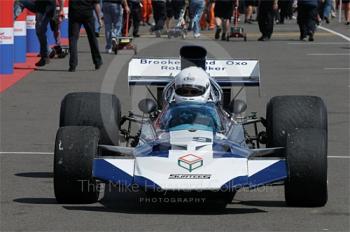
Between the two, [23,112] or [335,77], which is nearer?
[23,112]

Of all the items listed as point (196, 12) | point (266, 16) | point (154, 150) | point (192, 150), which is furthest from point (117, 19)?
point (192, 150)

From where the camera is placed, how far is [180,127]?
10859 millimetres

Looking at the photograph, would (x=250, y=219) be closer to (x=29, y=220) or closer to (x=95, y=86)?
(x=29, y=220)

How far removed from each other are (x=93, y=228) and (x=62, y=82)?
524 inches

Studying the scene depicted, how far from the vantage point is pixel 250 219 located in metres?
9.62

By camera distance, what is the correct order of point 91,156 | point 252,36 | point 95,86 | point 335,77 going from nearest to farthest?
point 91,156
point 95,86
point 335,77
point 252,36

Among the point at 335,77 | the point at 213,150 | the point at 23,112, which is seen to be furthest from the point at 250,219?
the point at 335,77

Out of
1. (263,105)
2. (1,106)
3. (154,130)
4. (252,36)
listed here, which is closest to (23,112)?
(1,106)

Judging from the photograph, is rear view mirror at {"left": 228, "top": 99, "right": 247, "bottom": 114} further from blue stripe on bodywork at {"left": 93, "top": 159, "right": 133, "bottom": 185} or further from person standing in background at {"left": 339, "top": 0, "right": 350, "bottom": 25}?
person standing in background at {"left": 339, "top": 0, "right": 350, "bottom": 25}

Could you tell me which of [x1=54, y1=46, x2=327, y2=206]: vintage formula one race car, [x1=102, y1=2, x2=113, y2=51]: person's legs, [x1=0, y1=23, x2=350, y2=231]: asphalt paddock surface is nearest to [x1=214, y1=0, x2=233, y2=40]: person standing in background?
[x1=0, y1=23, x2=350, y2=231]: asphalt paddock surface

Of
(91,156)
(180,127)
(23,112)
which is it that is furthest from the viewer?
(23,112)

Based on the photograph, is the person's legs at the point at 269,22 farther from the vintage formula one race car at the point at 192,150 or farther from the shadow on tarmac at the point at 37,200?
the shadow on tarmac at the point at 37,200

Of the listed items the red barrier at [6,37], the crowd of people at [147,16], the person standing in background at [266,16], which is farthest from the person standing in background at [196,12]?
the red barrier at [6,37]

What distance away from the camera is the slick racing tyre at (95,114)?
11.6m
